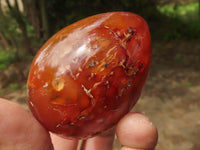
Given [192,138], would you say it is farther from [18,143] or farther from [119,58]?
[18,143]

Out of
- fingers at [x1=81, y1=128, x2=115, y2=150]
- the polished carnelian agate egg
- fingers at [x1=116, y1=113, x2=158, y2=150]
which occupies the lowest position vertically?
fingers at [x1=81, y1=128, x2=115, y2=150]

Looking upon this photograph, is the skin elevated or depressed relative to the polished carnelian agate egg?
depressed

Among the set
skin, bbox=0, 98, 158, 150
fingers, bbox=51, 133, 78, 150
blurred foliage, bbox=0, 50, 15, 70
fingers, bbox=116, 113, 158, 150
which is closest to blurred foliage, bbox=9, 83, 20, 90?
blurred foliage, bbox=0, 50, 15, 70

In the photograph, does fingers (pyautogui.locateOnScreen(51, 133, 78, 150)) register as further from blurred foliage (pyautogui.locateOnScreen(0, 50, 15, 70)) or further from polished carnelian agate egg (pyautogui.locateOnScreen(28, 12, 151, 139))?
blurred foliage (pyautogui.locateOnScreen(0, 50, 15, 70))

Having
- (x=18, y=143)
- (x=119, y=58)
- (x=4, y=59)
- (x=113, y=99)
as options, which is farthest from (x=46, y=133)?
(x=4, y=59)

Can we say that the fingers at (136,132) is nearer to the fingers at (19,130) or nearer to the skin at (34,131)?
the skin at (34,131)

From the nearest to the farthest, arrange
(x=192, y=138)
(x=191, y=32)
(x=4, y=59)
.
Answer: (x=192, y=138), (x=4, y=59), (x=191, y=32)

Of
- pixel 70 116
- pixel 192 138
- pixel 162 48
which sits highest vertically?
pixel 70 116
